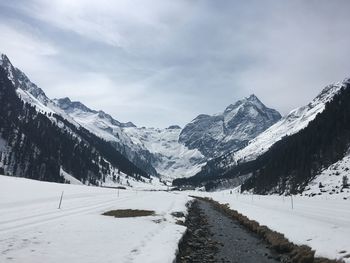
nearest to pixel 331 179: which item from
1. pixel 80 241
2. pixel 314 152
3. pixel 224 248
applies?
pixel 314 152

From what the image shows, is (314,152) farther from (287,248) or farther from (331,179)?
(287,248)

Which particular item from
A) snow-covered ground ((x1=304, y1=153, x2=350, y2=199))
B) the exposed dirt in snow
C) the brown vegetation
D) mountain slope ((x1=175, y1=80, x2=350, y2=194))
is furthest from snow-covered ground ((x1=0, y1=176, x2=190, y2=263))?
mountain slope ((x1=175, y1=80, x2=350, y2=194))

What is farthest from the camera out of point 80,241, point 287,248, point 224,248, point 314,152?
point 314,152

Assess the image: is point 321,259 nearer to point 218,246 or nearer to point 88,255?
point 218,246

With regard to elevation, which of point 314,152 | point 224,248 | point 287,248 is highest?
point 314,152

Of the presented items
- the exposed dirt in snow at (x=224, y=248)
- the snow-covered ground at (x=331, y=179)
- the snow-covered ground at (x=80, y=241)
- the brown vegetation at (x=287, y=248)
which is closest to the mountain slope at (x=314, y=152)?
the snow-covered ground at (x=331, y=179)

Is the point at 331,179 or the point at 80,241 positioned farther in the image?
the point at 331,179

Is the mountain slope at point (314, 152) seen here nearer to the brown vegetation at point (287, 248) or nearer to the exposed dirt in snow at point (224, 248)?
the brown vegetation at point (287, 248)

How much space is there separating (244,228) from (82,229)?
19.5 m

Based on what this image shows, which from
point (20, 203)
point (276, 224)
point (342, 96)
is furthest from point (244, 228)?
point (342, 96)

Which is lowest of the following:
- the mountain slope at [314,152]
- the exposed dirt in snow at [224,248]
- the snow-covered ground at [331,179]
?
the exposed dirt in snow at [224,248]

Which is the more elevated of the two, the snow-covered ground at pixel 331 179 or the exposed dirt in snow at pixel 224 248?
the snow-covered ground at pixel 331 179

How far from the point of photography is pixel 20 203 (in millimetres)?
40656

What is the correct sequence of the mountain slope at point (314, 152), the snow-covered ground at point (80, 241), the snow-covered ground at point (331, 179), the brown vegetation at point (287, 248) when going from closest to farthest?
the snow-covered ground at point (80, 241)
the brown vegetation at point (287, 248)
the snow-covered ground at point (331, 179)
the mountain slope at point (314, 152)
